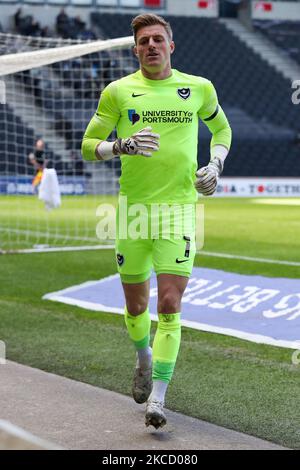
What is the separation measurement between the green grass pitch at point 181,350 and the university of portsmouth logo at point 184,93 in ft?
5.75

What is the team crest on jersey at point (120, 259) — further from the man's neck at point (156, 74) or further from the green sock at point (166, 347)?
the man's neck at point (156, 74)

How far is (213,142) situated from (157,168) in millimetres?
648

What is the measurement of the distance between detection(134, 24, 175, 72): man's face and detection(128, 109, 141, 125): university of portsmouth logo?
254 mm

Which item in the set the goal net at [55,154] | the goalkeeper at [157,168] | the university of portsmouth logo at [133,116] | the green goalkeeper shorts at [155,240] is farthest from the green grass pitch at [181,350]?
the goal net at [55,154]

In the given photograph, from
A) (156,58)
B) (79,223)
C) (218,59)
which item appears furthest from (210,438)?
(218,59)

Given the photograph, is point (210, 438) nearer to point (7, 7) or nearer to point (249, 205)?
point (249, 205)

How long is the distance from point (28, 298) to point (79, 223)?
10059 millimetres

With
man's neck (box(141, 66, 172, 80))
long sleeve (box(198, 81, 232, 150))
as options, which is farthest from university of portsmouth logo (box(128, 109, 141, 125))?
long sleeve (box(198, 81, 232, 150))

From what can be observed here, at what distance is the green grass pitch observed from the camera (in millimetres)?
5152

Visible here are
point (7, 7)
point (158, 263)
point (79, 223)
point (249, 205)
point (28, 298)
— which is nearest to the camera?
point (158, 263)

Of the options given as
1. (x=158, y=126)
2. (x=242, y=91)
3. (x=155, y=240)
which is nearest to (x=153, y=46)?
(x=158, y=126)

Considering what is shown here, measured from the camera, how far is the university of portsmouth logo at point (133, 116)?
199 inches

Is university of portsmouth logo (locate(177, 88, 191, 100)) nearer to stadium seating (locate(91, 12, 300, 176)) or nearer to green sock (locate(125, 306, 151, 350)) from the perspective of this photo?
green sock (locate(125, 306, 151, 350))
